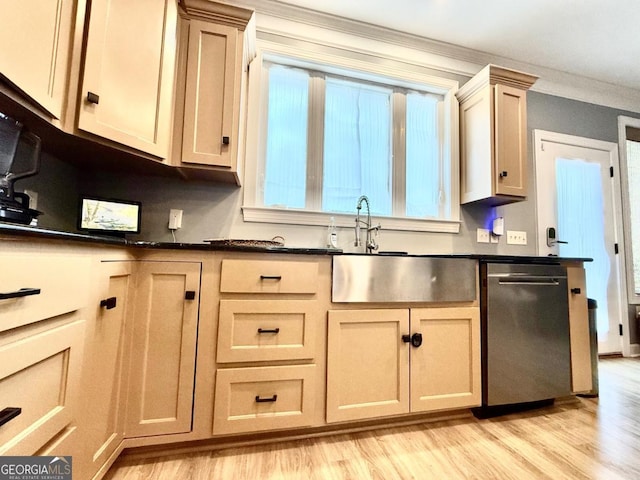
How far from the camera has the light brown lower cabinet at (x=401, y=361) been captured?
141cm

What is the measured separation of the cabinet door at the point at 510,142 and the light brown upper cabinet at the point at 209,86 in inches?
72.2

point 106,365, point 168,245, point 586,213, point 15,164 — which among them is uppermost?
point 586,213

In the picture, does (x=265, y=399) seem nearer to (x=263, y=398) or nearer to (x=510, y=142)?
(x=263, y=398)

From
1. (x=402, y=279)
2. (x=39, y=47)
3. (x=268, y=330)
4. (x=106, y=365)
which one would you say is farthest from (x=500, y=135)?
(x=106, y=365)

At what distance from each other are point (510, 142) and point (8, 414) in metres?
2.81

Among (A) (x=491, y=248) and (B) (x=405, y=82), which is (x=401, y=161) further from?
(A) (x=491, y=248)

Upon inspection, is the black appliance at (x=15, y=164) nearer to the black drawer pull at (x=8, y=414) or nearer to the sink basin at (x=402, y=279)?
the black drawer pull at (x=8, y=414)

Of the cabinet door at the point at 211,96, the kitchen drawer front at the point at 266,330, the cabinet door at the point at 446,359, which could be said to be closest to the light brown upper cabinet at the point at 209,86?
the cabinet door at the point at 211,96

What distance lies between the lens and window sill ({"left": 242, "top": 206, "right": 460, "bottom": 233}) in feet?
6.55

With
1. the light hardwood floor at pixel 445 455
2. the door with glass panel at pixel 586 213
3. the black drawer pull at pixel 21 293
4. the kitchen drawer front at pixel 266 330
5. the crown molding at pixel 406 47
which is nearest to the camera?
the black drawer pull at pixel 21 293

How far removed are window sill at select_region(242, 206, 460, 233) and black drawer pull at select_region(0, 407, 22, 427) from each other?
1435mm

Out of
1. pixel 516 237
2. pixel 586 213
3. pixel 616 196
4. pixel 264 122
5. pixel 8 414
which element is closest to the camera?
pixel 8 414

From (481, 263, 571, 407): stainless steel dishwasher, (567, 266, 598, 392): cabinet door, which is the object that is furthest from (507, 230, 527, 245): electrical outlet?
(481, 263, 571, 407): stainless steel dishwasher

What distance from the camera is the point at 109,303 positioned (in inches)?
41.4
